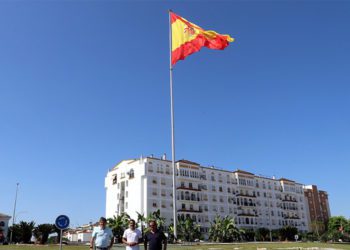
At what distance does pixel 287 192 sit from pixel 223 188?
2901cm

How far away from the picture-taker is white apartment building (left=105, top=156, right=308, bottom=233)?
80.4 meters

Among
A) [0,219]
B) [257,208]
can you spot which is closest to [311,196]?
[257,208]

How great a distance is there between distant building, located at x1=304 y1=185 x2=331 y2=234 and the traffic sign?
115296 millimetres

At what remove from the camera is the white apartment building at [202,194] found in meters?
80.4

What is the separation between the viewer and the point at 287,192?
374ft

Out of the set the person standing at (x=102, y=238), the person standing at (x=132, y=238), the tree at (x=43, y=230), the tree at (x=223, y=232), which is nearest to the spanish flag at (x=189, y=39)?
the person standing at (x=132, y=238)

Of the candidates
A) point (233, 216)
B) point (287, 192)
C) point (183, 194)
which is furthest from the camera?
point (287, 192)

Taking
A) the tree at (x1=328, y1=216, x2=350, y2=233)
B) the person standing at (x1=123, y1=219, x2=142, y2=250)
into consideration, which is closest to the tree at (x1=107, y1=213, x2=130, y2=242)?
the person standing at (x1=123, y1=219, x2=142, y2=250)

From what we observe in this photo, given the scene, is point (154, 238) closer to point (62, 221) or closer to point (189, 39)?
point (62, 221)

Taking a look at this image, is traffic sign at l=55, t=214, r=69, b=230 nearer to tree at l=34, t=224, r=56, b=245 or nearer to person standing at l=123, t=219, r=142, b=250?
person standing at l=123, t=219, r=142, b=250

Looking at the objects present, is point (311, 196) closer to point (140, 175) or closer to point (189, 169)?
point (189, 169)

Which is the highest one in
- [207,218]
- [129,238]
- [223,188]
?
[223,188]

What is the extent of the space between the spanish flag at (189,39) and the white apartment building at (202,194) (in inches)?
2037

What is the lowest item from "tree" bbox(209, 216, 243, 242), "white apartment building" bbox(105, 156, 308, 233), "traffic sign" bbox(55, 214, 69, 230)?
"traffic sign" bbox(55, 214, 69, 230)
